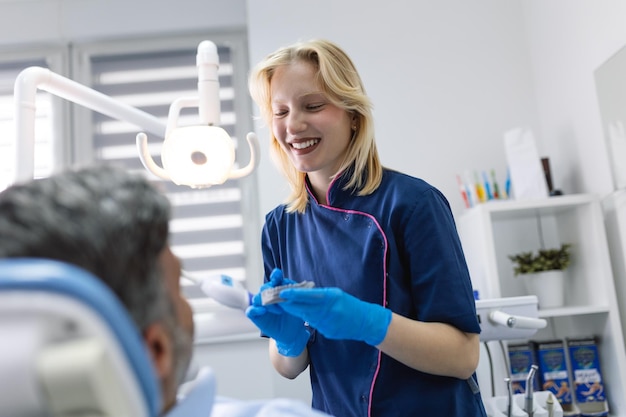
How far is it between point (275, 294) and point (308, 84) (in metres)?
0.48

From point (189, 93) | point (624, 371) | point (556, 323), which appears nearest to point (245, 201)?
point (189, 93)

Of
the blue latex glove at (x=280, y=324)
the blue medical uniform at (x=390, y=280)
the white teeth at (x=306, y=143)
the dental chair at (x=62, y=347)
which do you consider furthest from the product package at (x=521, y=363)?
the dental chair at (x=62, y=347)

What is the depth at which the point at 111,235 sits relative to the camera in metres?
0.51

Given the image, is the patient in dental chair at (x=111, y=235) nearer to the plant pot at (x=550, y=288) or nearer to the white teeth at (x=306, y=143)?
the white teeth at (x=306, y=143)

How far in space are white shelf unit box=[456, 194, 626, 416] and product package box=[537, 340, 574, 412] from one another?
13cm

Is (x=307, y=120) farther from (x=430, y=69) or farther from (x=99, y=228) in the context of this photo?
(x=430, y=69)

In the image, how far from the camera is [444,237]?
1.15 metres

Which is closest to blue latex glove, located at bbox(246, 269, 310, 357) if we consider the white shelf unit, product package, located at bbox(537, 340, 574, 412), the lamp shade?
the lamp shade

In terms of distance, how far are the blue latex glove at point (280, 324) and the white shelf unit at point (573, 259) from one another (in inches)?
47.2

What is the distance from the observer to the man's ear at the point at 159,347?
1.77 ft

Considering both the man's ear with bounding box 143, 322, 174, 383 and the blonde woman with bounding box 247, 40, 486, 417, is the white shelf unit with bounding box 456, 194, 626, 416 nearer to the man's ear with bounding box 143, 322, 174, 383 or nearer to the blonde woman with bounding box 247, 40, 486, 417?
the blonde woman with bounding box 247, 40, 486, 417

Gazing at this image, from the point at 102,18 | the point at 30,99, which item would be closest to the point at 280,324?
the point at 30,99

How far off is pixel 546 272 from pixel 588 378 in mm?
382

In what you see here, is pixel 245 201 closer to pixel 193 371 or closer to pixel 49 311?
pixel 193 371
